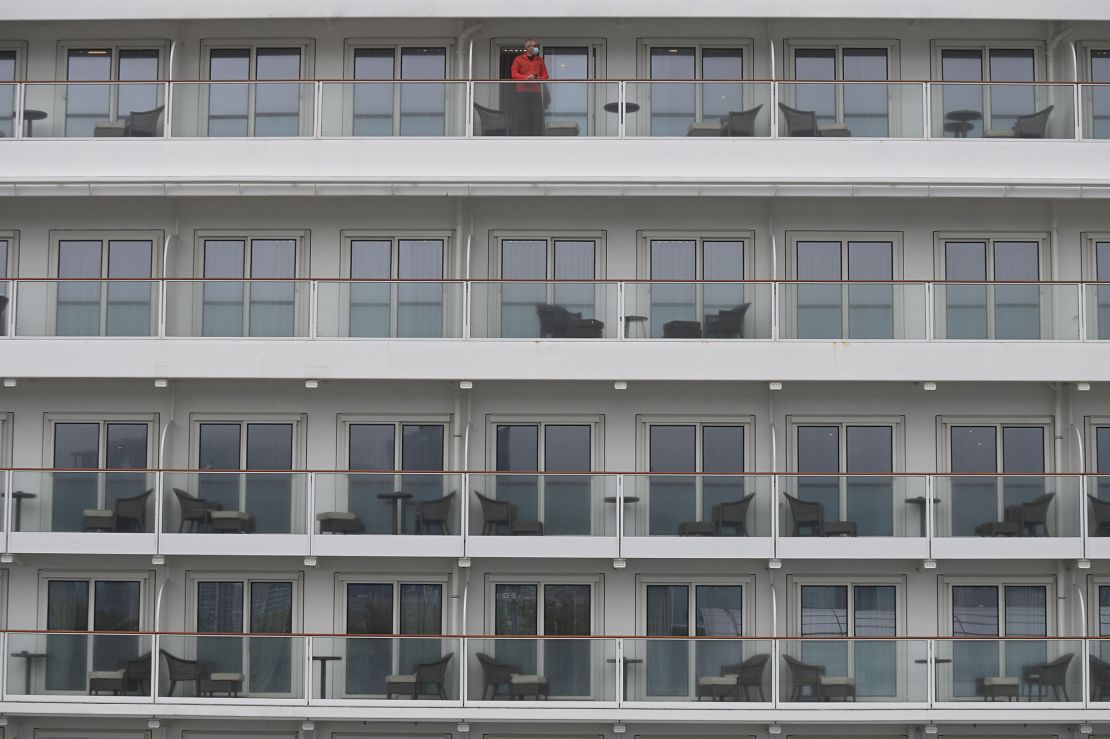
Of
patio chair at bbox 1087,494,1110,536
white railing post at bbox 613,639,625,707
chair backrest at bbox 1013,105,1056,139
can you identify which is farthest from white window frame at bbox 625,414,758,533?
chair backrest at bbox 1013,105,1056,139

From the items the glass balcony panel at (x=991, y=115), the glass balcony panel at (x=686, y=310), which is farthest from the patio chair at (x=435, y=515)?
the glass balcony panel at (x=991, y=115)

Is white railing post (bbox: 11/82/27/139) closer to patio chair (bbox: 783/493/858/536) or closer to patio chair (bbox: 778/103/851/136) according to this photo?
patio chair (bbox: 778/103/851/136)

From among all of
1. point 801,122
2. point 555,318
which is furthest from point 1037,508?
point 555,318

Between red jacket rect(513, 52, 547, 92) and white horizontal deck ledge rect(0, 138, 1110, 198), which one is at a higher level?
red jacket rect(513, 52, 547, 92)

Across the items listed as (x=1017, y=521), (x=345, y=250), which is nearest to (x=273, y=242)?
(x=345, y=250)

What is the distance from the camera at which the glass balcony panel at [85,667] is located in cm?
2019

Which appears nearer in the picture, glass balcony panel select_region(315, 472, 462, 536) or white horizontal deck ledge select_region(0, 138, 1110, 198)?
glass balcony panel select_region(315, 472, 462, 536)

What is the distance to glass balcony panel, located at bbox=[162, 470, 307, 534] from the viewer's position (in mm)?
20594

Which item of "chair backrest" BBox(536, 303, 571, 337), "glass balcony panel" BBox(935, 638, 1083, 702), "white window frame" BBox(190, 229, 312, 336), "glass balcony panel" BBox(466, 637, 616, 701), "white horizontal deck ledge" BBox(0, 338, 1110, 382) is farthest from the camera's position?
"white window frame" BBox(190, 229, 312, 336)

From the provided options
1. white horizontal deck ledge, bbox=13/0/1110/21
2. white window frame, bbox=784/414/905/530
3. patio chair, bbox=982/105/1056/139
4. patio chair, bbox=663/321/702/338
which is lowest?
white window frame, bbox=784/414/905/530

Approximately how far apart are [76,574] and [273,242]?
19.6ft

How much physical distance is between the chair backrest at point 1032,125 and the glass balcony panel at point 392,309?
8791 millimetres

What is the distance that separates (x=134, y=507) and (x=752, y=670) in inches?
364

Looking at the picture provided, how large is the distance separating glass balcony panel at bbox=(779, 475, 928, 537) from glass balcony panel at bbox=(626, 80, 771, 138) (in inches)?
212
